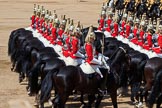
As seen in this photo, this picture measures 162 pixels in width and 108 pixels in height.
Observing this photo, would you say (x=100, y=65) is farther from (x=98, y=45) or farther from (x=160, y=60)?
(x=98, y=45)

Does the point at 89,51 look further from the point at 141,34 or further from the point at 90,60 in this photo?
the point at 141,34

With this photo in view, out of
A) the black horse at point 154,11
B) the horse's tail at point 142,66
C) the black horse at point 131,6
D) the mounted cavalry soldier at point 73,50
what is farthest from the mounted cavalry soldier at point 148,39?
the black horse at point 131,6

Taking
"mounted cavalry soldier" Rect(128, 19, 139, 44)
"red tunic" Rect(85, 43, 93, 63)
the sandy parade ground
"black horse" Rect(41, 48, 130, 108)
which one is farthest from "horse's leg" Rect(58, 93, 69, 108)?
"mounted cavalry soldier" Rect(128, 19, 139, 44)

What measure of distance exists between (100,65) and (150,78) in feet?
6.28

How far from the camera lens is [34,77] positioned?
14.6 m

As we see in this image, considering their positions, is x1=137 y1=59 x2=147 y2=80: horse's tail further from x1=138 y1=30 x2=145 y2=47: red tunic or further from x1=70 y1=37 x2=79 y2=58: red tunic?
x1=70 y1=37 x2=79 y2=58: red tunic

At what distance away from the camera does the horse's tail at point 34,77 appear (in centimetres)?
1449

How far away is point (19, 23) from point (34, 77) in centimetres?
2102

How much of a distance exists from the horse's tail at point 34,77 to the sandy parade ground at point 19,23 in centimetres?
74

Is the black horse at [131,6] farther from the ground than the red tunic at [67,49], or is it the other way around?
the red tunic at [67,49]

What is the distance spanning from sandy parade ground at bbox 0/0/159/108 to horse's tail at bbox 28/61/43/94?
0.74m

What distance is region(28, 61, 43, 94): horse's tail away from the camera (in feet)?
47.5

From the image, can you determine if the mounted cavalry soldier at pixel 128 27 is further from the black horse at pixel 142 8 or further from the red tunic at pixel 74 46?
the black horse at pixel 142 8

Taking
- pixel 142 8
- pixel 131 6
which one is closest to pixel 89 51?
pixel 142 8
